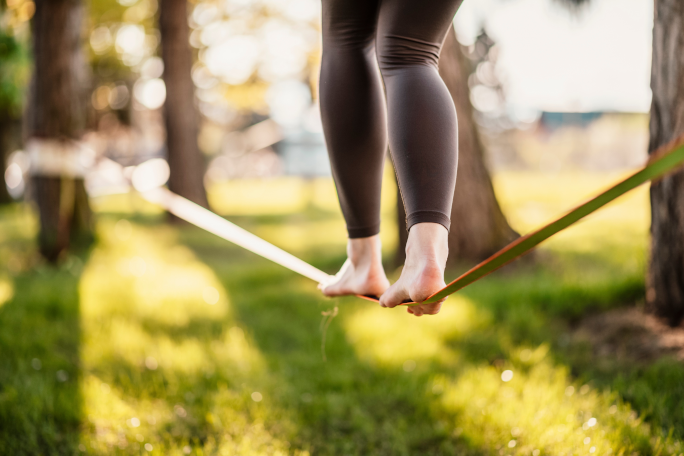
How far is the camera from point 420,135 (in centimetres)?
116

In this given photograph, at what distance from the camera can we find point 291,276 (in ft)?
13.6

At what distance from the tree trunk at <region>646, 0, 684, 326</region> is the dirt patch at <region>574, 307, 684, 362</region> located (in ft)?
0.23

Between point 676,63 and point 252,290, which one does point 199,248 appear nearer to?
point 252,290

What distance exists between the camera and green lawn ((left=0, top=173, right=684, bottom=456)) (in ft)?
5.37

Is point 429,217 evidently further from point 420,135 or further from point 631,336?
point 631,336

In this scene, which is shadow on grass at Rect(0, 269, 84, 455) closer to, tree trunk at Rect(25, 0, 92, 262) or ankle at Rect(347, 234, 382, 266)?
ankle at Rect(347, 234, 382, 266)

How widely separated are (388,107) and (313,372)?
1.36m

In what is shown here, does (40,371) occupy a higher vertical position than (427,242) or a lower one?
lower

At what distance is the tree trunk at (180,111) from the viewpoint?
23.9ft

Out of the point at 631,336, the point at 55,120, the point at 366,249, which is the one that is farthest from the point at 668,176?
the point at 55,120

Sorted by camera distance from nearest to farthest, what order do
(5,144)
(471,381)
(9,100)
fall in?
(471,381)
(9,100)
(5,144)

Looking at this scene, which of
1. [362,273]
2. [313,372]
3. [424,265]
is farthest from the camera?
[313,372]

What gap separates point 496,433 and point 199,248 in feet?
15.5

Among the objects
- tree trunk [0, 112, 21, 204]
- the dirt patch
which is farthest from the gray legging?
tree trunk [0, 112, 21, 204]
